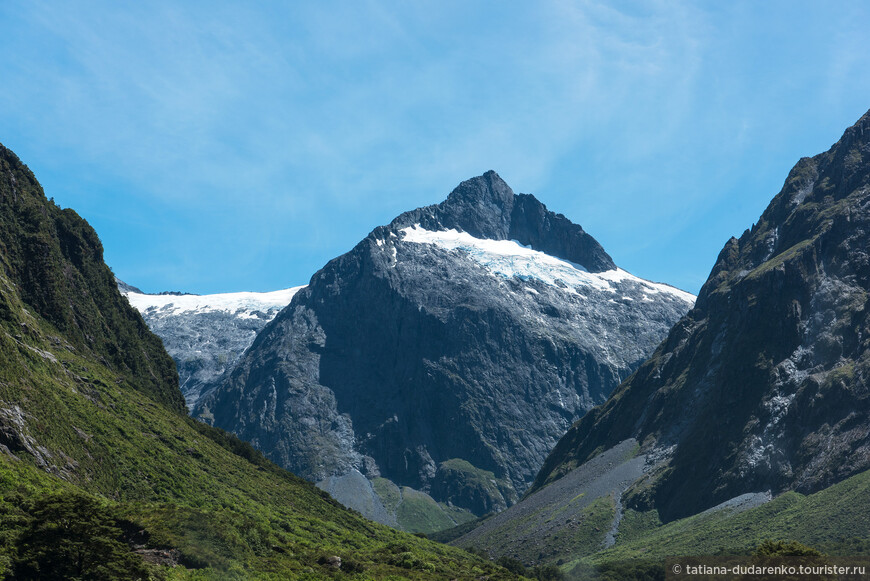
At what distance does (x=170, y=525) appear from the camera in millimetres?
62031

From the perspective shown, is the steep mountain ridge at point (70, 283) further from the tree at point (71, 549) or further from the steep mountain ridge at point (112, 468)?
the tree at point (71, 549)

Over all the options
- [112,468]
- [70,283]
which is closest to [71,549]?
[112,468]

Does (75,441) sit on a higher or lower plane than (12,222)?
lower

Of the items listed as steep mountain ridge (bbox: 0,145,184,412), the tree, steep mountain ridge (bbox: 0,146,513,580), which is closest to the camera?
the tree

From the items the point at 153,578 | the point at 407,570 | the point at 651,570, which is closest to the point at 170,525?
the point at 153,578

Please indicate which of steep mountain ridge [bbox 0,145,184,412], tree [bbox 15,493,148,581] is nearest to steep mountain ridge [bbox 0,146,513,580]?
tree [bbox 15,493,148,581]

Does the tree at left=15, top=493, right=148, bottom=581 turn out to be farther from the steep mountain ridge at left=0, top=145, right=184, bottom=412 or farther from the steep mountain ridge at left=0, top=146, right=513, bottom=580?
the steep mountain ridge at left=0, top=145, right=184, bottom=412

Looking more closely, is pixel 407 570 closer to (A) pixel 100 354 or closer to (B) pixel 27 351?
(B) pixel 27 351

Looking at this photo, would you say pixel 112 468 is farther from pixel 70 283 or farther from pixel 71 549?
pixel 70 283

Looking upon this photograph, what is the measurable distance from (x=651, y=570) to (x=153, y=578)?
479ft

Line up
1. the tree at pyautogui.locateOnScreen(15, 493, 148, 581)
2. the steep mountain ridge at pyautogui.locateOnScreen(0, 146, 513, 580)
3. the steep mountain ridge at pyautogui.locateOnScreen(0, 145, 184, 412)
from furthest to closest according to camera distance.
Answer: the steep mountain ridge at pyautogui.locateOnScreen(0, 145, 184, 412) < the steep mountain ridge at pyautogui.locateOnScreen(0, 146, 513, 580) < the tree at pyautogui.locateOnScreen(15, 493, 148, 581)

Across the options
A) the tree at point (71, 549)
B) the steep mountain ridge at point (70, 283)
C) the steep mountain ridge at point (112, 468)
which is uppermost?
the steep mountain ridge at point (70, 283)

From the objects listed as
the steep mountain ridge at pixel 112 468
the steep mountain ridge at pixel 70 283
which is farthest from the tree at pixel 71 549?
the steep mountain ridge at pixel 70 283

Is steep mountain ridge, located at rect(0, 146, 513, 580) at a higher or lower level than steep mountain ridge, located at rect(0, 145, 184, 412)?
lower
